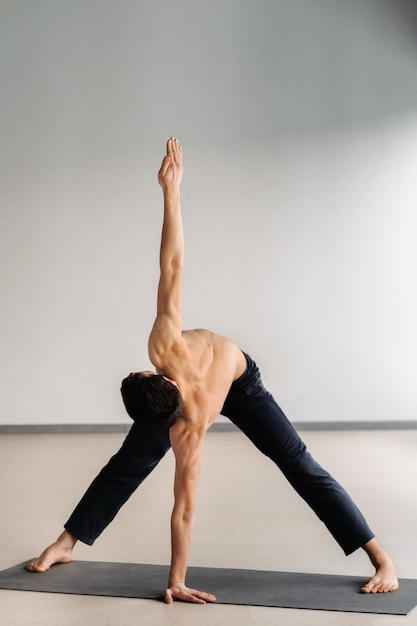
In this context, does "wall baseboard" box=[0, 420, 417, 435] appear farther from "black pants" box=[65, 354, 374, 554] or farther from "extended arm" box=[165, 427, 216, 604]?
"extended arm" box=[165, 427, 216, 604]

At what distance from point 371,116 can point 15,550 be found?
11.2 ft

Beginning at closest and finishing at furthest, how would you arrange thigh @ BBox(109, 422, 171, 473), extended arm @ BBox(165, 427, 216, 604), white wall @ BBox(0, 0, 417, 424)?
extended arm @ BBox(165, 427, 216, 604) → thigh @ BBox(109, 422, 171, 473) → white wall @ BBox(0, 0, 417, 424)

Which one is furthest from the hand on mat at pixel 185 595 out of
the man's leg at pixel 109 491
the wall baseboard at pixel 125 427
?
the wall baseboard at pixel 125 427

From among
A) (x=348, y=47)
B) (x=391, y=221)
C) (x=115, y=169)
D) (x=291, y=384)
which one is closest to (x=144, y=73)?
(x=115, y=169)

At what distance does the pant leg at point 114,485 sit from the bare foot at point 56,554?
0.18 ft

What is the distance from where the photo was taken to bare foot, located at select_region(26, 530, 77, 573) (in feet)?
9.93

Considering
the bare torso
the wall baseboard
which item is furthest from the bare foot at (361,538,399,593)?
the wall baseboard

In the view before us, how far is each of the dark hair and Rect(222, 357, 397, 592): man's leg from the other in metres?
0.37

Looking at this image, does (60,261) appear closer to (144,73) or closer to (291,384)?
(144,73)

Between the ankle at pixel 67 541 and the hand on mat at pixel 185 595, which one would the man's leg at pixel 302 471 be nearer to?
the hand on mat at pixel 185 595

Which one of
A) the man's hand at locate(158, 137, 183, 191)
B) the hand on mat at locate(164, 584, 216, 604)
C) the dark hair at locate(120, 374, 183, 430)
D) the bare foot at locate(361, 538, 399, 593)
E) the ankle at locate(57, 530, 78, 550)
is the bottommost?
the ankle at locate(57, 530, 78, 550)

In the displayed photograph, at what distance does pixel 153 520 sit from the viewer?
363 centimetres

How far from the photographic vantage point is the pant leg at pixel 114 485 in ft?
9.95

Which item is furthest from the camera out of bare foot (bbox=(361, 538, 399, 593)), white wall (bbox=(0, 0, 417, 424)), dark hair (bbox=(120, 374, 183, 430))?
white wall (bbox=(0, 0, 417, 424))
